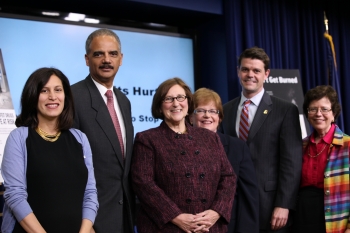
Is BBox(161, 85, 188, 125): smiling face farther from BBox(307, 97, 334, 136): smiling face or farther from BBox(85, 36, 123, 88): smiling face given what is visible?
BBox(307, 97, 334, 136): smiling face

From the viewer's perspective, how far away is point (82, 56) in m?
4.73

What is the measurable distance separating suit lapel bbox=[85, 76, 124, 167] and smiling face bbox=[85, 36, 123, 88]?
0.36ft

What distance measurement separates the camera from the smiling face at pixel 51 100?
220 centimetres

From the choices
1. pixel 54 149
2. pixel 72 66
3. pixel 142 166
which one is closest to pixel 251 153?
pixel 142 166

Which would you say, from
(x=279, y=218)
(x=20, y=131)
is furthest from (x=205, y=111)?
(x=20, y=131)

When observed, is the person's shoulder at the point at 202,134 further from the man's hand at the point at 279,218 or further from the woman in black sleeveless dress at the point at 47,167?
the man's hand at the point at 279,218

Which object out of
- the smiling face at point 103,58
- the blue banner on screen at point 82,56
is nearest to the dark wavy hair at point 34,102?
the smiling face at point 103,58

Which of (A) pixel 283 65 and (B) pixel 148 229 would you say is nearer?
(B) pixel 148 229

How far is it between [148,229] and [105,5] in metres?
3.02

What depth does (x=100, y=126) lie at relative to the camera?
251 centimetres

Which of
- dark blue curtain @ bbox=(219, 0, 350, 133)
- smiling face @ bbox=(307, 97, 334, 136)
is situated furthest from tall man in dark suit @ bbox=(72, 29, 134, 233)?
dark blue curtain @ bbox=(219, 0, 350, 133)

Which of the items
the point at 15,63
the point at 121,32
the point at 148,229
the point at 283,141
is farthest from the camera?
the point at 121,32

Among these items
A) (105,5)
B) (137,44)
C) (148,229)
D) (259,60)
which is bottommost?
(148,229)

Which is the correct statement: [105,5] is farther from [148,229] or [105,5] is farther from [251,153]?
[148,229]
